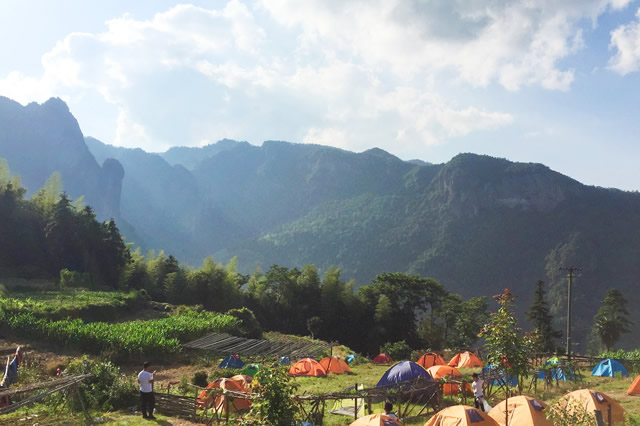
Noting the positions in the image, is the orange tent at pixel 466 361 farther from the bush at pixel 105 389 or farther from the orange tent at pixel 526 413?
the bush at pixel 105 389

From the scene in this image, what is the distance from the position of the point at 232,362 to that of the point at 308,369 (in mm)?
3886

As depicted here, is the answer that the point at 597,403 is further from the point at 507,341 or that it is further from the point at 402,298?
the point at 402,298

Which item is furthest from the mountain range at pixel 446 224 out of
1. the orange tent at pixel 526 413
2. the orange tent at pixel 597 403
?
the orange tent at pixel 526 413

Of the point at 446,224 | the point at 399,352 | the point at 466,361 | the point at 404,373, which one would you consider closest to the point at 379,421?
the point at 404,373

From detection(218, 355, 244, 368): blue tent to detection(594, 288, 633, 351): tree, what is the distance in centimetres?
4062

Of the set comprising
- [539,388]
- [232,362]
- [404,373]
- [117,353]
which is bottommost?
[232,362]

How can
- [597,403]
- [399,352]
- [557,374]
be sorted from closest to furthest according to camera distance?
[597,403] → [557,374] → [399,352]

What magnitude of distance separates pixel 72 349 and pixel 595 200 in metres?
120

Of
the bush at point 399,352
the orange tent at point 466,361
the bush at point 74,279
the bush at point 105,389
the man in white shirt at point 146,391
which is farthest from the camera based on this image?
the bush at point 74,279

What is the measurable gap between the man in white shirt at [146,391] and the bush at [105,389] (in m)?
1.43

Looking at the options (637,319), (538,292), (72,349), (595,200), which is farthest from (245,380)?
(595,200)

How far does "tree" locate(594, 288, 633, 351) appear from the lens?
48.3 m

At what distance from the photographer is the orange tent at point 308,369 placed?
23.6 meters

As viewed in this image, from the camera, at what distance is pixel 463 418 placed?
1033 cm
